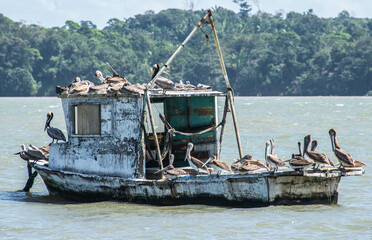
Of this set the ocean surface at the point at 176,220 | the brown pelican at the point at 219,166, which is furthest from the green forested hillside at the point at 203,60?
the brown pelican at the point at 219,166

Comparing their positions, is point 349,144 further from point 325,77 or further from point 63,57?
point 63,57

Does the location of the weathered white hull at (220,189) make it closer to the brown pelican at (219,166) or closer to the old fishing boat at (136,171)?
the old fishing boat at (136,171)

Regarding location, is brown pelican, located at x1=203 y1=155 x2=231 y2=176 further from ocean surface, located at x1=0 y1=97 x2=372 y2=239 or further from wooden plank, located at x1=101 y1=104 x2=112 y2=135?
wooden plank, located at x1=101 y1=104 x2=112 y2=135

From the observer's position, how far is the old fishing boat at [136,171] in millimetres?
12539

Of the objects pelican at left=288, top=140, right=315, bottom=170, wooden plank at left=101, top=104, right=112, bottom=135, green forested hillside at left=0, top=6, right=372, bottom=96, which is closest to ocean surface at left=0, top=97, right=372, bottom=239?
pelican at left=288, top=140, right=315, bottom=170

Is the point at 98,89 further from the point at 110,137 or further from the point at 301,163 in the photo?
the point at 301,163

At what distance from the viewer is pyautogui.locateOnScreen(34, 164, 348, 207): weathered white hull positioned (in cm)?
1243

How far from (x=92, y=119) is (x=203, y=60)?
91.8 meters

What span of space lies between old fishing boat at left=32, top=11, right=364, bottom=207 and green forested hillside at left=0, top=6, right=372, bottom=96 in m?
84.3

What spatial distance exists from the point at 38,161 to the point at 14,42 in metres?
95.9

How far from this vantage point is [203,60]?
105062 mm

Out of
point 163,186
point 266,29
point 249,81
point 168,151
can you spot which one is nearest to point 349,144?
point 168,151

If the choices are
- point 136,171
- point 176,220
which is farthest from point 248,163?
point 136,171

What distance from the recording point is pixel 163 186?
1315 centimetres
